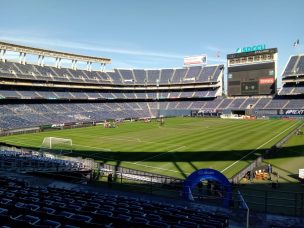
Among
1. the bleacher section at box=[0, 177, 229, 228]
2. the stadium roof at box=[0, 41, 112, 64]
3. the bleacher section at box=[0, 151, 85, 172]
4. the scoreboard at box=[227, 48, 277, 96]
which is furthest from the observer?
the scoreboard at box=[227, 48, 277, 96]

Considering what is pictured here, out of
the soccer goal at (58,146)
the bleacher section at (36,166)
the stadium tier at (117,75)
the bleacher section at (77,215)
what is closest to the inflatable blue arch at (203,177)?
the bleacher section at (77,215)

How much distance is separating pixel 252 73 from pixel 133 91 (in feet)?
157

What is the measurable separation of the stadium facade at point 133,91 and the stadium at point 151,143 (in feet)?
1.37

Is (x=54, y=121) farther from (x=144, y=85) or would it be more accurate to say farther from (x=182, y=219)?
(x=182, y=219)

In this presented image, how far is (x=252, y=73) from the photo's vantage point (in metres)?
105

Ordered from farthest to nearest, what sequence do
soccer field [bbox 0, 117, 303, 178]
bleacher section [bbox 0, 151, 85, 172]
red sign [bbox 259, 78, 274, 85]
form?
1. red sign [bbox 259, 78, 274, 85]
2. soccer field [bbox 0, 117, 303, 178]
3. bleacher section [bbox 0, 151, 85, 172]

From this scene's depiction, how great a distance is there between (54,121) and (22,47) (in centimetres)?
2632

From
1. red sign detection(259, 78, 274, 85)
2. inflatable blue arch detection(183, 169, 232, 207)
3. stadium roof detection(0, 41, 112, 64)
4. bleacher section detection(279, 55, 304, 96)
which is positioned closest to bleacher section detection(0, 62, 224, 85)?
stadium roof detection(0, 41, 112, 64)

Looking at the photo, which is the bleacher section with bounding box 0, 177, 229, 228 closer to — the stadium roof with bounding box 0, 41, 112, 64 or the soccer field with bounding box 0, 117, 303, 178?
the soccer field with bounding box 0, 117, 303, 178

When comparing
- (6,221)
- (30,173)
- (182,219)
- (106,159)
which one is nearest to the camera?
(6,221)

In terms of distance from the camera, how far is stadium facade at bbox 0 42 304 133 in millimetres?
84000

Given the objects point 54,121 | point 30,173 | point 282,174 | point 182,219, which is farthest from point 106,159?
point 54,121

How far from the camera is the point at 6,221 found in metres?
9.12

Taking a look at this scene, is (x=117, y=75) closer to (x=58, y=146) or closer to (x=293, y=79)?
(x=293, y=79)
